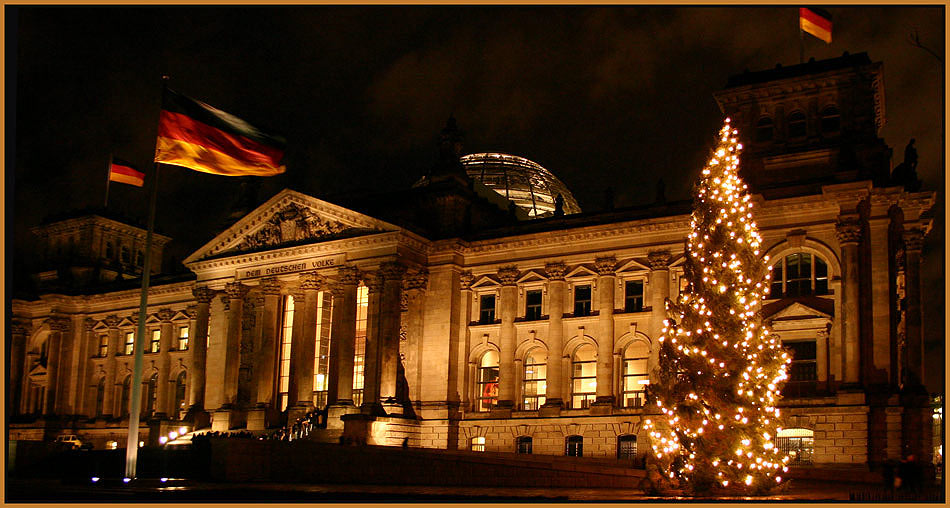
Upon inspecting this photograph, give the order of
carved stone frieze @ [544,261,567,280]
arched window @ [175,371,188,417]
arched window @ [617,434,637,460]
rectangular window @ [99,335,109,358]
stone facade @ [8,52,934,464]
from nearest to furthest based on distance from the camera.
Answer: stone facade @ [8,52,934,464]
arched window @ [617,434,637,460]
carved stone frieze @ [544,261,567,280]
arched window @ [175,371,188,417]
rectangular window @ [99,335,109,358]

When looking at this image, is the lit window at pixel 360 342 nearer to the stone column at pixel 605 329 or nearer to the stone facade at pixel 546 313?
the stone facade at pixel 546 313

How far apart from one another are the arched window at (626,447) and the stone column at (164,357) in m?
36.1

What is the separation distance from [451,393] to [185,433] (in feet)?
55.8

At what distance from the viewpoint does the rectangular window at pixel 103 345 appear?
79.4 m

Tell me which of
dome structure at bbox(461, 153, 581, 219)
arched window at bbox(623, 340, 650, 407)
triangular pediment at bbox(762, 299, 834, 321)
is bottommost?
arched window at bbox(623, 340, 650, 407)

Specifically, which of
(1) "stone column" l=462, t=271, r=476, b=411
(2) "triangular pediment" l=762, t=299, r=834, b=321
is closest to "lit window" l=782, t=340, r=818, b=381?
(2) "triangular pediment" l=762, t=299, r=834, b=321

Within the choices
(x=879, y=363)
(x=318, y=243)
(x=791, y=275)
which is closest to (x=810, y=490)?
(x=879, y=363)

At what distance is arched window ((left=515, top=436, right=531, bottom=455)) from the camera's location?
57031 millimetres

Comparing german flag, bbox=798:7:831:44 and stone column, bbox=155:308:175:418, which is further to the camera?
stone column, bbox=155:308:175:418

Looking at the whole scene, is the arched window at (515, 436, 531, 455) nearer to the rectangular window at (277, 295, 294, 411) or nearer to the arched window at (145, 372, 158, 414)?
the rectangular window at (277, 295, 294, 411)

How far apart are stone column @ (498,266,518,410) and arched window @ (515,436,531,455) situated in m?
1.92

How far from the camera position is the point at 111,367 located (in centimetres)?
7831

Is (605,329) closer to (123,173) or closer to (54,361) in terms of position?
(123,173)

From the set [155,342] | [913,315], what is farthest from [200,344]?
[913,315]
